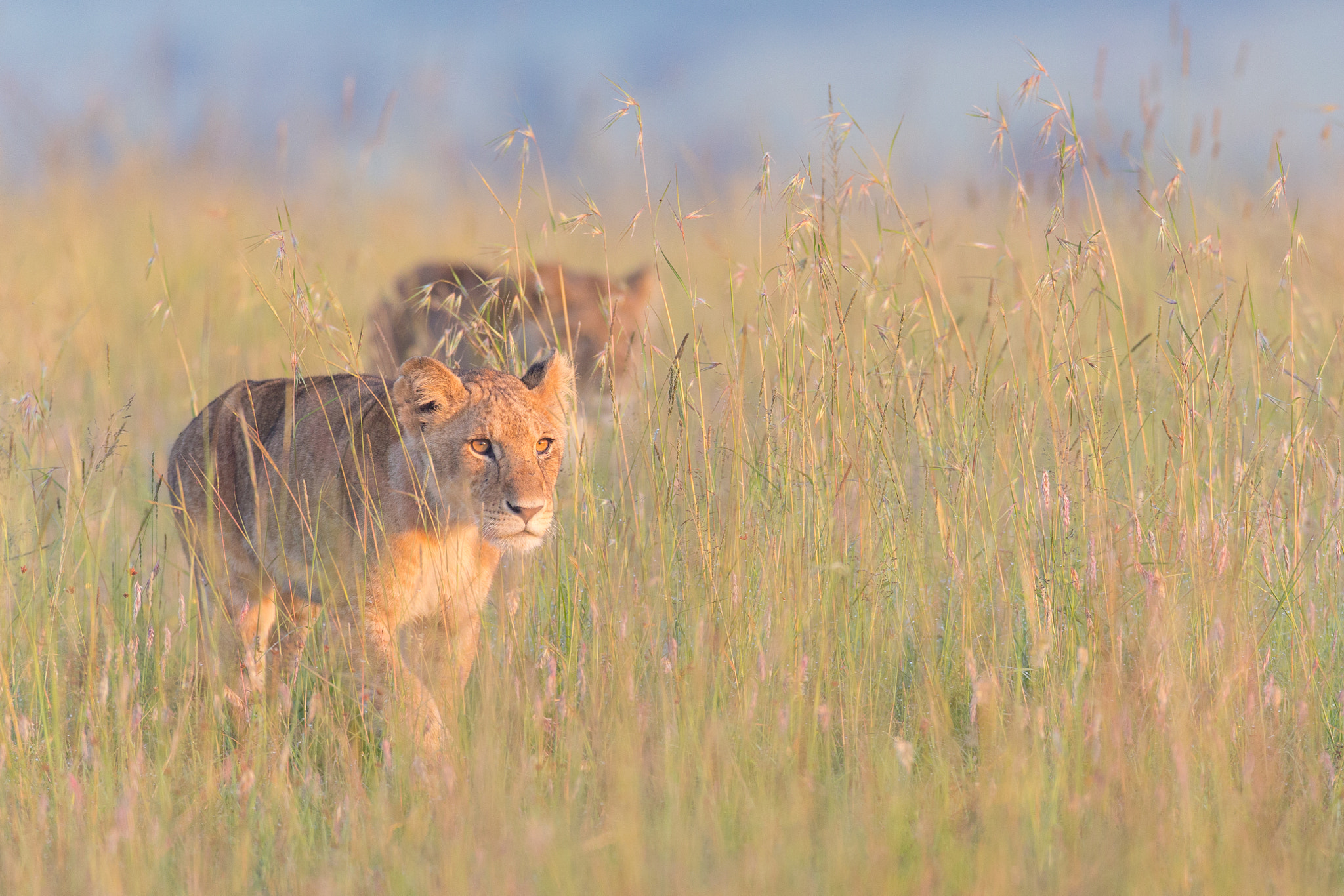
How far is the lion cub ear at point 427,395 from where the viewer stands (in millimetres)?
3947

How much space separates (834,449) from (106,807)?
7.34 feet

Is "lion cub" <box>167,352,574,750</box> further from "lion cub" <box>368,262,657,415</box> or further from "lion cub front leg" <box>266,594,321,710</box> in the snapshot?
"lion cub" <box>368,262,657,415</box>

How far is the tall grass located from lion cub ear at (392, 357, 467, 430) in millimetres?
275

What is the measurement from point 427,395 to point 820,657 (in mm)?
1508

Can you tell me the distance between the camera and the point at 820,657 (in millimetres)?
3426

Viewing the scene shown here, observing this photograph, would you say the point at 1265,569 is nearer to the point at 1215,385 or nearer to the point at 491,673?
the point at 1215,385

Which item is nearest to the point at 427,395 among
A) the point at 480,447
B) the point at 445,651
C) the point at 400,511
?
the point at 480,447

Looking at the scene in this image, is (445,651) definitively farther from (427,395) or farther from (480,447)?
(427,395)

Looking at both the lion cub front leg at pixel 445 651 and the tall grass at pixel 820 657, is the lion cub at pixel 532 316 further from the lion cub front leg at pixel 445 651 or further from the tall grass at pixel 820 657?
the lion cub front leg at pixel 445 651

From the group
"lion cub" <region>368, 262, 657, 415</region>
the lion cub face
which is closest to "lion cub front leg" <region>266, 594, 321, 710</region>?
the lion cub face

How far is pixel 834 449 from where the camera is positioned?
3.91 meters

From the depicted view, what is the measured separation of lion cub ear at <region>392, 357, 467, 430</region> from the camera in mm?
3947

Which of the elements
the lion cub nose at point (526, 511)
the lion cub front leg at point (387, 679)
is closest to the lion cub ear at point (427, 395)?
the lion cub nose at point (526, 511)

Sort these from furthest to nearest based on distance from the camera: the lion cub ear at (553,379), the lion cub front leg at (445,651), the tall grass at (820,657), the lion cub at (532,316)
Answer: the lion cub at (532,316), the lion cub ear at (553,379), the lion cub front leg at (445,651), the tall grass at (820,657)
